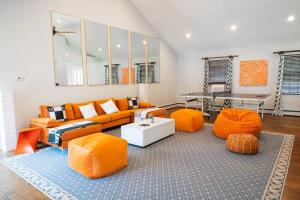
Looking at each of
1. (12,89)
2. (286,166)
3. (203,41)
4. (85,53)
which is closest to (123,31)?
(85,53)

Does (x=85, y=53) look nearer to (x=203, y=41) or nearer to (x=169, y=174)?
(x=169, y=174)

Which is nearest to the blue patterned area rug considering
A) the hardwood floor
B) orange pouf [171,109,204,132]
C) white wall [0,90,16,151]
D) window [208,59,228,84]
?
the hardwood floor

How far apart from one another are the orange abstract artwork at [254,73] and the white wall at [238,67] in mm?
124

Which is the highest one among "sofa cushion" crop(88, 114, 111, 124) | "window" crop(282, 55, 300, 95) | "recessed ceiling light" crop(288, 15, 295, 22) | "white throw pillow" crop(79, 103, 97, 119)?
"recessed ceiling light" crop(288, 15, 295, 22)

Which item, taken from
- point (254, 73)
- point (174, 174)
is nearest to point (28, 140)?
point (174, 174)

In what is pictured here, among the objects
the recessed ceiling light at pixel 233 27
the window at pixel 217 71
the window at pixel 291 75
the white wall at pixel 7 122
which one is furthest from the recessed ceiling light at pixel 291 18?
the white wall at pixel 7 122

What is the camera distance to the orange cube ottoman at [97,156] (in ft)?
8.75

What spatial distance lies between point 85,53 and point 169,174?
4138 mm

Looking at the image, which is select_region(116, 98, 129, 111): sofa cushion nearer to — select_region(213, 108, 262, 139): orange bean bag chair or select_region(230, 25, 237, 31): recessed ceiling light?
select_region(213, 108, 262, 139): orange bean bag chair

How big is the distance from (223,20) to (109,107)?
15.2ft

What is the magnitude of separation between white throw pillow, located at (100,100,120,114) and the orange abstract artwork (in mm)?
5101

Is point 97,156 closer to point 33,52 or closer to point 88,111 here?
point 88,111

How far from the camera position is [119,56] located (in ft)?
21.4

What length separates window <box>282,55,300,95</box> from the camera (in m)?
6.61
